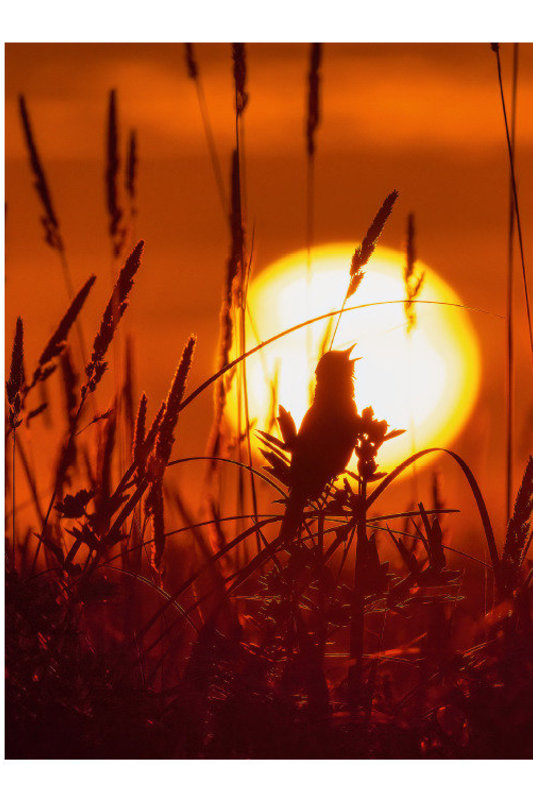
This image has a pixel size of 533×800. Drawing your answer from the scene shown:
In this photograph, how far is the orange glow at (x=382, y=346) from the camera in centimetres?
170

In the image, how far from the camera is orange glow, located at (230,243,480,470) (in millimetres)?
1696

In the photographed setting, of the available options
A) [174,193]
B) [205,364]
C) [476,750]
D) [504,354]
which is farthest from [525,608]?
[174,193]

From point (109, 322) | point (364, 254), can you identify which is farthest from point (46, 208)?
point (364, 254)

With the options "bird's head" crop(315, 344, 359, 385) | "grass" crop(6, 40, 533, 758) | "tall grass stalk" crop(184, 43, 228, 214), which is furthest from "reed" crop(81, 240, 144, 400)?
"tall grass stalk" crop(184, 43, 228, 214)

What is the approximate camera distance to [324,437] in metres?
1.20

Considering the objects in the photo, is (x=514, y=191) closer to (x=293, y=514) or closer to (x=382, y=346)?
(x=382, y=346)

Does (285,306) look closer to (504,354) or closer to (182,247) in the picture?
(182,247)

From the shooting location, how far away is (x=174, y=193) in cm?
186

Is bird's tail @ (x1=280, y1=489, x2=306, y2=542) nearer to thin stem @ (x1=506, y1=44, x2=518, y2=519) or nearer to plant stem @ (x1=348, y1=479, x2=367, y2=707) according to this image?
plant stem @ (x1=348, y1=479, x2=367, y2=707)

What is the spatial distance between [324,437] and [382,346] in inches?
28.0

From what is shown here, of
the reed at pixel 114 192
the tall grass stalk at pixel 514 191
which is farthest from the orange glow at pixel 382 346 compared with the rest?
the reed at pixel 114 192

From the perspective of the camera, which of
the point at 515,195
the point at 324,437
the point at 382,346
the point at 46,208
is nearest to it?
the point at 324,437

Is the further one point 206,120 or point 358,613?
point 206,120

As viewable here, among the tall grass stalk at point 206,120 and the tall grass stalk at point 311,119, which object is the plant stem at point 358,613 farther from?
the tall grass stalk at point 206,120
